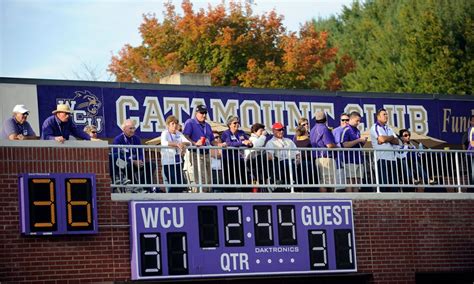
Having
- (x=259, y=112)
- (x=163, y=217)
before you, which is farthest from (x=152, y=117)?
(x=163, y=217)

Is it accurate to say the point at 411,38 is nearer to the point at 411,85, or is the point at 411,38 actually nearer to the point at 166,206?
the point at 411,85

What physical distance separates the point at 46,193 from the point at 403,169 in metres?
8.03

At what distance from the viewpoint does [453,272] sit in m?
26.9

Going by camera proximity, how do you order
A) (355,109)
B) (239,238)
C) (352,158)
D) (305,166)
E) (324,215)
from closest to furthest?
1. (239,238)
2. (324,215)
3. (305,166)
4. (352,158)
5. (355,109)

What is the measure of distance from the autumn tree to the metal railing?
2296 centimetres

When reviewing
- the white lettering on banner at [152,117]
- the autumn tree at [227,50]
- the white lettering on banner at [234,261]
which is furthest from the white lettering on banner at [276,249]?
the autumn tree at [227,50]

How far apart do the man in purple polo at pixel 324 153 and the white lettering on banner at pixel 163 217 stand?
3.42 meters

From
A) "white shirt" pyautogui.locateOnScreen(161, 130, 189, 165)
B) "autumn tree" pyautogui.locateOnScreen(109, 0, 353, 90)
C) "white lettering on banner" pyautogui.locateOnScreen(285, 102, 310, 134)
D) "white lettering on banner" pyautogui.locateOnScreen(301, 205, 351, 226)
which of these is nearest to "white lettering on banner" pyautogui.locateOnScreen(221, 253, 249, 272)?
"white lettering on banner" pyautogui.locateOnScreen(301, 205, 351, 226)

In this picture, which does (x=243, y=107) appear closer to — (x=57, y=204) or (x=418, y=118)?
(x=418, y=118)

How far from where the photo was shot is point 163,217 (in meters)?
23.2

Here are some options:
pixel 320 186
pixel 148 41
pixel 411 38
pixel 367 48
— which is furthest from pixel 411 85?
pixel 320 186

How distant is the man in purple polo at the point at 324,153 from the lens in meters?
25.4

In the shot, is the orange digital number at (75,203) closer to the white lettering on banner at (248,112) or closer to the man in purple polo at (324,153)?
the man in purple polo at (324,153)

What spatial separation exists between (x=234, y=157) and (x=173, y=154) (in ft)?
4.51
